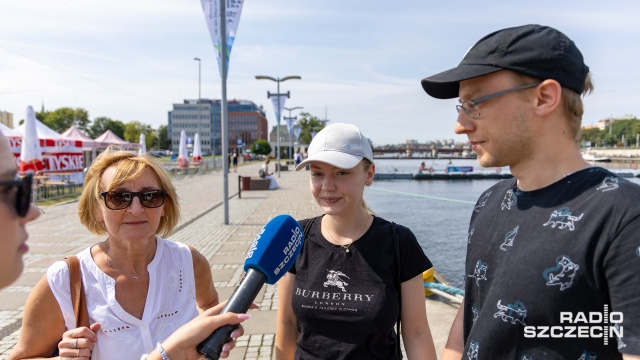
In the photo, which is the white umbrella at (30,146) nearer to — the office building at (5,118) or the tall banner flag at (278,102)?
the office building at (5,118)

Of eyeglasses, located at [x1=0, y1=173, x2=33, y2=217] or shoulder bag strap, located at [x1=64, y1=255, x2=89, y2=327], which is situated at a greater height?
eyeglasses, located at [x1=0, y1=173, x2=33, y2=217]

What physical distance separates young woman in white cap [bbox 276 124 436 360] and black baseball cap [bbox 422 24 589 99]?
84cm

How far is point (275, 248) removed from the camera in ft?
5.95

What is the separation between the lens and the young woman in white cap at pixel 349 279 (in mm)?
2186

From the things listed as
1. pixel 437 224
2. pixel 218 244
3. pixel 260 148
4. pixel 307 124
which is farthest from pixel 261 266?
pixel 260 148

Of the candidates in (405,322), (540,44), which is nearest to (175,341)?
(405,322)

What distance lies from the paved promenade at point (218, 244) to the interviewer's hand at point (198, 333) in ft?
10.5

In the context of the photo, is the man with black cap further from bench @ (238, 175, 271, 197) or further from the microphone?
bench @ (238, 175, 271, 197)

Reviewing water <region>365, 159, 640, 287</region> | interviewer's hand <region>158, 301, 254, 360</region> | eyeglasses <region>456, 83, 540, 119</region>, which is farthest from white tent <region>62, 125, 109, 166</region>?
eyeglasses <region>456, 83, 540, 119</region>

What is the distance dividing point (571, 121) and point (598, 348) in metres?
0.74

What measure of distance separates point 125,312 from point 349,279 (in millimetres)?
1091

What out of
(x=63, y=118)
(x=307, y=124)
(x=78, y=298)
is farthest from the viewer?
(x=63, y=118)

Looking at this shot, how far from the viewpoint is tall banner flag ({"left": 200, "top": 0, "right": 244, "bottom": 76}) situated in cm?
1184

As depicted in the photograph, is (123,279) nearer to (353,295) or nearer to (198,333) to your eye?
(198,333)
